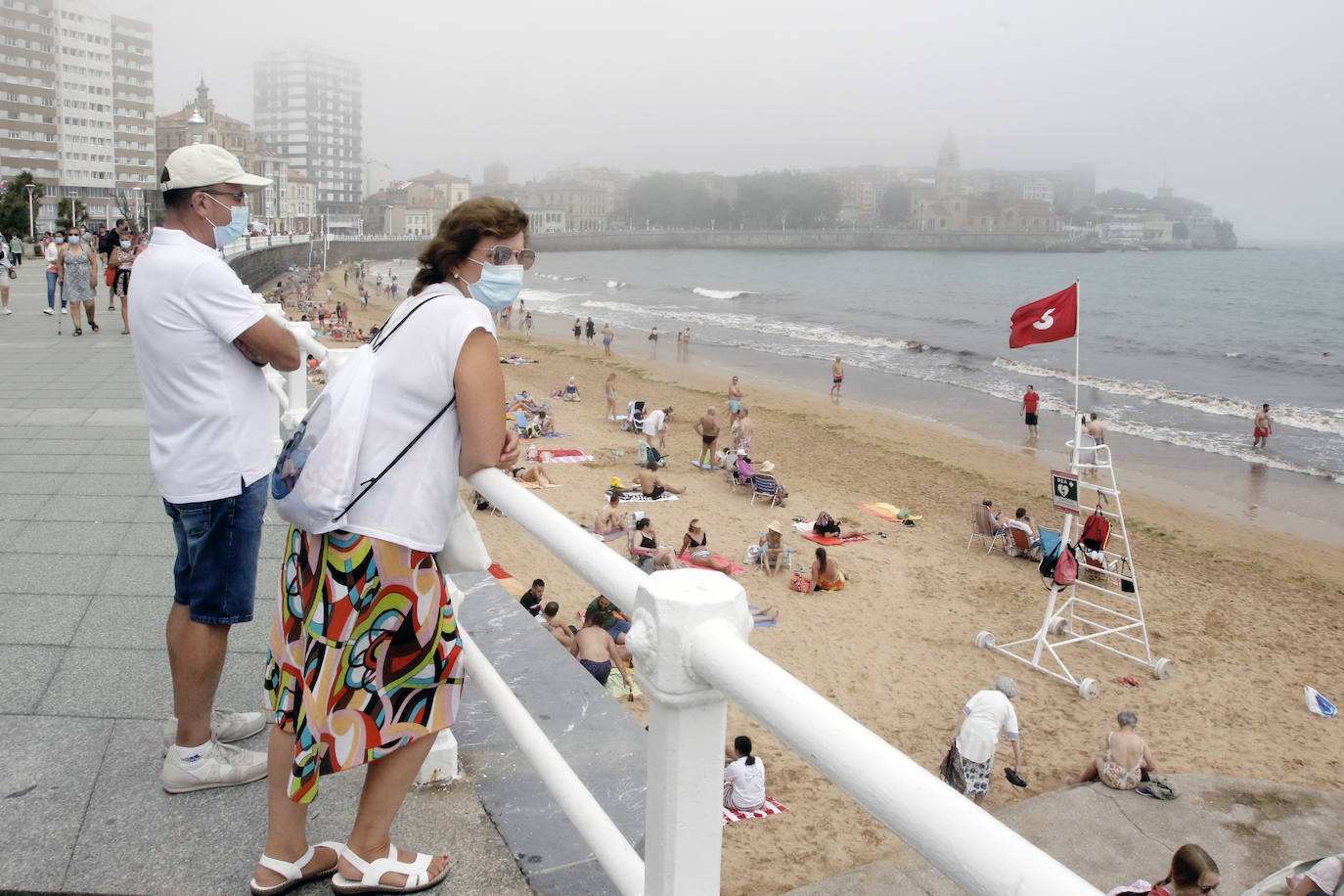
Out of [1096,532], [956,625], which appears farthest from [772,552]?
[1096,532]

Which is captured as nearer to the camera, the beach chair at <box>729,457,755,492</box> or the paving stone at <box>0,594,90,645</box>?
the paving stone at <box>0,594,90,645</box>

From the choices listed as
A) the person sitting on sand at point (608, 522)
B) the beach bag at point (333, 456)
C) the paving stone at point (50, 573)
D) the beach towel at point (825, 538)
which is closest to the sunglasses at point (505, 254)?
the beach bag at point (333, 456)

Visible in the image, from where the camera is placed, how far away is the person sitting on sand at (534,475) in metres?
15.2

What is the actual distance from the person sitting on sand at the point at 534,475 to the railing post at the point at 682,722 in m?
14.1

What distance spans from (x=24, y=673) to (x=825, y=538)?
11611 millimetres

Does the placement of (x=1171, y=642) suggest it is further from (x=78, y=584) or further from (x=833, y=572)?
(x=78, y=584)

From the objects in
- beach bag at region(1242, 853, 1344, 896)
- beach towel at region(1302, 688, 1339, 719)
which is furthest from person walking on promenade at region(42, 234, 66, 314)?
beach towel at region(1302, 688, 1339, 719)

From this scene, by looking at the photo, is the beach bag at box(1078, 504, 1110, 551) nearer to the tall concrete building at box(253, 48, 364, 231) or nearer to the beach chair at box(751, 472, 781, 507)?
the beach chair at box(751, 472, 781, 507)

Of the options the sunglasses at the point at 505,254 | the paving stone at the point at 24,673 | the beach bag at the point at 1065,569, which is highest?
the sunglasses at the point at 505,254

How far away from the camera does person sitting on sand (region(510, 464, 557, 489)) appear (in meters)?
15.2

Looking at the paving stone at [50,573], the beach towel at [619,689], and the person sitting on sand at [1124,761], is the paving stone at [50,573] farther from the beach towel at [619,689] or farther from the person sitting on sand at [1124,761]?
the person sitting on sand at [1124,761]

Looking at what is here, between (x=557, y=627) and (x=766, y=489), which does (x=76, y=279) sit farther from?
(x=766, y=489)

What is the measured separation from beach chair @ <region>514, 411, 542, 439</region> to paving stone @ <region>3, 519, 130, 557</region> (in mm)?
14423

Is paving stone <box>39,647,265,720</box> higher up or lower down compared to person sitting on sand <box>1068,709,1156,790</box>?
higher up
